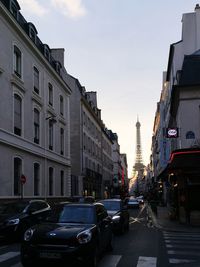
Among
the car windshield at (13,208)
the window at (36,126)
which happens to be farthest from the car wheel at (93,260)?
the window at (36,126)

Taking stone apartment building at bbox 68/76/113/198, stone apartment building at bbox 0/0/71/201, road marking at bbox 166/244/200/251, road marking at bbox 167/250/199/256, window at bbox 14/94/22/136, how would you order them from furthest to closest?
1. stone apartment building at bbox 68/76/113/198
2. window at bbox 14/94/22/136
3. stone apartment building at bbox 0/0/71/201
4. road marking at bbox 166/244/200/251
5. road marking at bbox 167/250/199/256

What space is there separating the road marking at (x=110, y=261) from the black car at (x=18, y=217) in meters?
4.34

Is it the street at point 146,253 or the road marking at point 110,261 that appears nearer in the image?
the road marking at point 110,261

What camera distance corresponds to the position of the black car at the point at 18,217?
57.5 feet

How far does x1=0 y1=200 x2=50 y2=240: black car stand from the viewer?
17.5m

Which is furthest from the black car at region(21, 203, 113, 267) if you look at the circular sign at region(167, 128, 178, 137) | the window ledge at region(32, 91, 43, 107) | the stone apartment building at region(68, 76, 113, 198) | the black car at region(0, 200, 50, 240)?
the stone apartment building at region(68, 76, 113, 198)

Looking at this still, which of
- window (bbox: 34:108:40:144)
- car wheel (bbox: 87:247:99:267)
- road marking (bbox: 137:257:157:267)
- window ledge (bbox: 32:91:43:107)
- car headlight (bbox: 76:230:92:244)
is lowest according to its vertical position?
road marking (bbox: 137:257:157:267)

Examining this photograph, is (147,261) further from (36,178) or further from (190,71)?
(36,178)

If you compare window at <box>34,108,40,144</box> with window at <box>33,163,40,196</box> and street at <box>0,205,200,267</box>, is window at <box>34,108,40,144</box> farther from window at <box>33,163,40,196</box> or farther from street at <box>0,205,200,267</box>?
street at <box>0,205,200,267</box>

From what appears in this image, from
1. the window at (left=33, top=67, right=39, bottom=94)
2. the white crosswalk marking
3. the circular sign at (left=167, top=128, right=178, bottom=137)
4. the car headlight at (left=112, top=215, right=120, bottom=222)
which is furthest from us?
the window at (left=33, top=67, right=39, bottom=94)

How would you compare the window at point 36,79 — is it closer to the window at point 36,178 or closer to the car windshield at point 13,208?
the window at point 36,178

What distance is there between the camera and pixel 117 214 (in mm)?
20312

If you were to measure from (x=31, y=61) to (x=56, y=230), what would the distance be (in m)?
26.5

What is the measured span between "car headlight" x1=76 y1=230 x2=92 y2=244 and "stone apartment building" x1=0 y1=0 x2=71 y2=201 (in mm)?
17089
